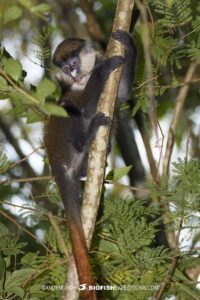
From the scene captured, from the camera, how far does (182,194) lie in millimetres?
2832

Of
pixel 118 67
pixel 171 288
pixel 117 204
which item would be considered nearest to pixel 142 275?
pixel 171 288

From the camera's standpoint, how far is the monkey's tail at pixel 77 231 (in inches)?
101

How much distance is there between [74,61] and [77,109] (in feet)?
1.72

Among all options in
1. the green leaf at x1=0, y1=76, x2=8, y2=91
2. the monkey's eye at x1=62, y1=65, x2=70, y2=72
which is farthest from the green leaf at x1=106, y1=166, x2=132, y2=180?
the green leaf at x1=0, y1=76, x2=8, y2=91

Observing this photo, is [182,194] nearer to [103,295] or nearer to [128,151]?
[103,295]

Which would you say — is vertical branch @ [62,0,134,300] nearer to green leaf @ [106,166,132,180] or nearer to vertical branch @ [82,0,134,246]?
vertical branch @ [82,0,134,246]

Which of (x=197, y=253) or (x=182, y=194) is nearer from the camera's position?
(x=182, y=194)

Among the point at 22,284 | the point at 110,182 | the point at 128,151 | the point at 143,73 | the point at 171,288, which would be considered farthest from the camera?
the point at 128,151

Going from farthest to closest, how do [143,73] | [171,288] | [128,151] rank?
[128,151], [143,73], [171,288]

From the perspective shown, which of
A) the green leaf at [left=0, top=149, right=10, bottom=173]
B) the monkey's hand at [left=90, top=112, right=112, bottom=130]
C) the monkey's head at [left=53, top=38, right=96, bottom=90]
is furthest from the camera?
the monkey's head at [left=53, top=38, right=96, bottom=90]

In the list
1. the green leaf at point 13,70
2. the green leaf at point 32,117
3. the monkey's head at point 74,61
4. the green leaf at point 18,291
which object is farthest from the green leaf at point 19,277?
the monkey's head at point 74,61

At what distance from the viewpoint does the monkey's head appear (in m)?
4.03

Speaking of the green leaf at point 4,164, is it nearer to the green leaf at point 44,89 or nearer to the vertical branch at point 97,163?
the vertical branch at point 97,163

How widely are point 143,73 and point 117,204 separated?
1370 millimetres
